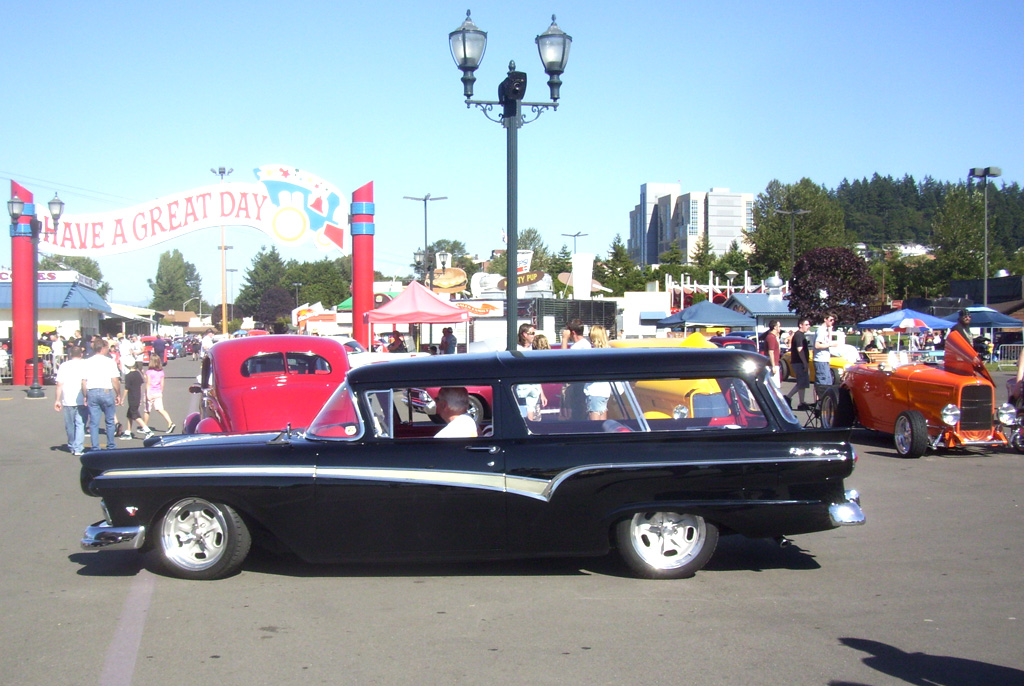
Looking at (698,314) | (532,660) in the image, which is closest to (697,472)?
(532,660)

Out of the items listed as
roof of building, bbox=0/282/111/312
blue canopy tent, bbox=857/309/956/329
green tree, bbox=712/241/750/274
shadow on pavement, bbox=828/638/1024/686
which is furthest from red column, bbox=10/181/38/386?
green tree, bbox=712/241/750/274

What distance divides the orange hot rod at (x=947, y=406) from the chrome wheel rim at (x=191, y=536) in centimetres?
893

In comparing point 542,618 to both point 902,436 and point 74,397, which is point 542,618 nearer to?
point 902,436

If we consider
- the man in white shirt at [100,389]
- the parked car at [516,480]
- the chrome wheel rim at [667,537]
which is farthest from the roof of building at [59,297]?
the chrome wheel rim at [667,537]

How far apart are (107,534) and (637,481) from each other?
351cm

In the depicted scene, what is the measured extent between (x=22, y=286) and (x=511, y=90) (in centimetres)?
1958

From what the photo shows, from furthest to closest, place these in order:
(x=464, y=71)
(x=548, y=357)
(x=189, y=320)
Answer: (x=189, y=320) < (x=464, y=71) < (x=548, y=357)

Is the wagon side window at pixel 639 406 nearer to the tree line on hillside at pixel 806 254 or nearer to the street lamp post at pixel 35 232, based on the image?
the street lamp post at pixel 35 232

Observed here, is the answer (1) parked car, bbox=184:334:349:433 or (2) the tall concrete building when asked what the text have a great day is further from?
(2) the tall concrete building

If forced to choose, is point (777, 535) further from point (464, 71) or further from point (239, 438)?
point (464, 71)

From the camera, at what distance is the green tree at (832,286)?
47.7 metres

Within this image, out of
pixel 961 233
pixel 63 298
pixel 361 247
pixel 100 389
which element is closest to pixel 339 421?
pixel 100 389

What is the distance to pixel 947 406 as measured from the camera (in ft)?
36.7

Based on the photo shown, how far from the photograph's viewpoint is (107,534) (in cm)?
584
